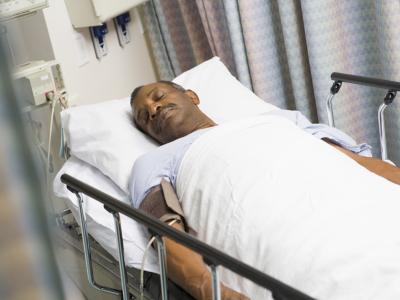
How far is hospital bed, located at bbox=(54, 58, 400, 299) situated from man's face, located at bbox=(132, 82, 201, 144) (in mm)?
73

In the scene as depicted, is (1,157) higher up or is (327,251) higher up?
(1,157)

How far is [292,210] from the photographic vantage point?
138 centimetres

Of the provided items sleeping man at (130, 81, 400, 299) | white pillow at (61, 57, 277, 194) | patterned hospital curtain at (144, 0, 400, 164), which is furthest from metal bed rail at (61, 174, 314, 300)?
patterned hospital curtain at (144, 0, 400, 164)

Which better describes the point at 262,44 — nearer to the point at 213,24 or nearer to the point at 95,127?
the point at 213,24

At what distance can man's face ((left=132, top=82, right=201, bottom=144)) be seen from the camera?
6.50ft

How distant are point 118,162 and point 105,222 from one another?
0.77 feet

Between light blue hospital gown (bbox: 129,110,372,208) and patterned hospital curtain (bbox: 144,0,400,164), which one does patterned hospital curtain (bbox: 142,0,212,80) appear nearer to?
patterned hospital curtain (bbox: 144,0,400,164)

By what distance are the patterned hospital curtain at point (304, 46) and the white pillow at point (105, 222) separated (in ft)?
3.34

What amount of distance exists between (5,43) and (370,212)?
1183mm

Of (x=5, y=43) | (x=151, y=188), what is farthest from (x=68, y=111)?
(x=5, y=43)

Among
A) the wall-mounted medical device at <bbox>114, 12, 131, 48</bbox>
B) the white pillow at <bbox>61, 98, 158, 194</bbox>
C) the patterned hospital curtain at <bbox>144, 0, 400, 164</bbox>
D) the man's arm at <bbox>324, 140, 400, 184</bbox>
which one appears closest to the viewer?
the man's arm at <bbox>324, 140, 400, 184</bbox>

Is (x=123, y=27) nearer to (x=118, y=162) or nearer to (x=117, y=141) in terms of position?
(x=117, y=141)

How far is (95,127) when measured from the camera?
2.05m

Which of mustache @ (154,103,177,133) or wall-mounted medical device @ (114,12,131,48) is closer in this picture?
mustache @ (154,103,177,133)
